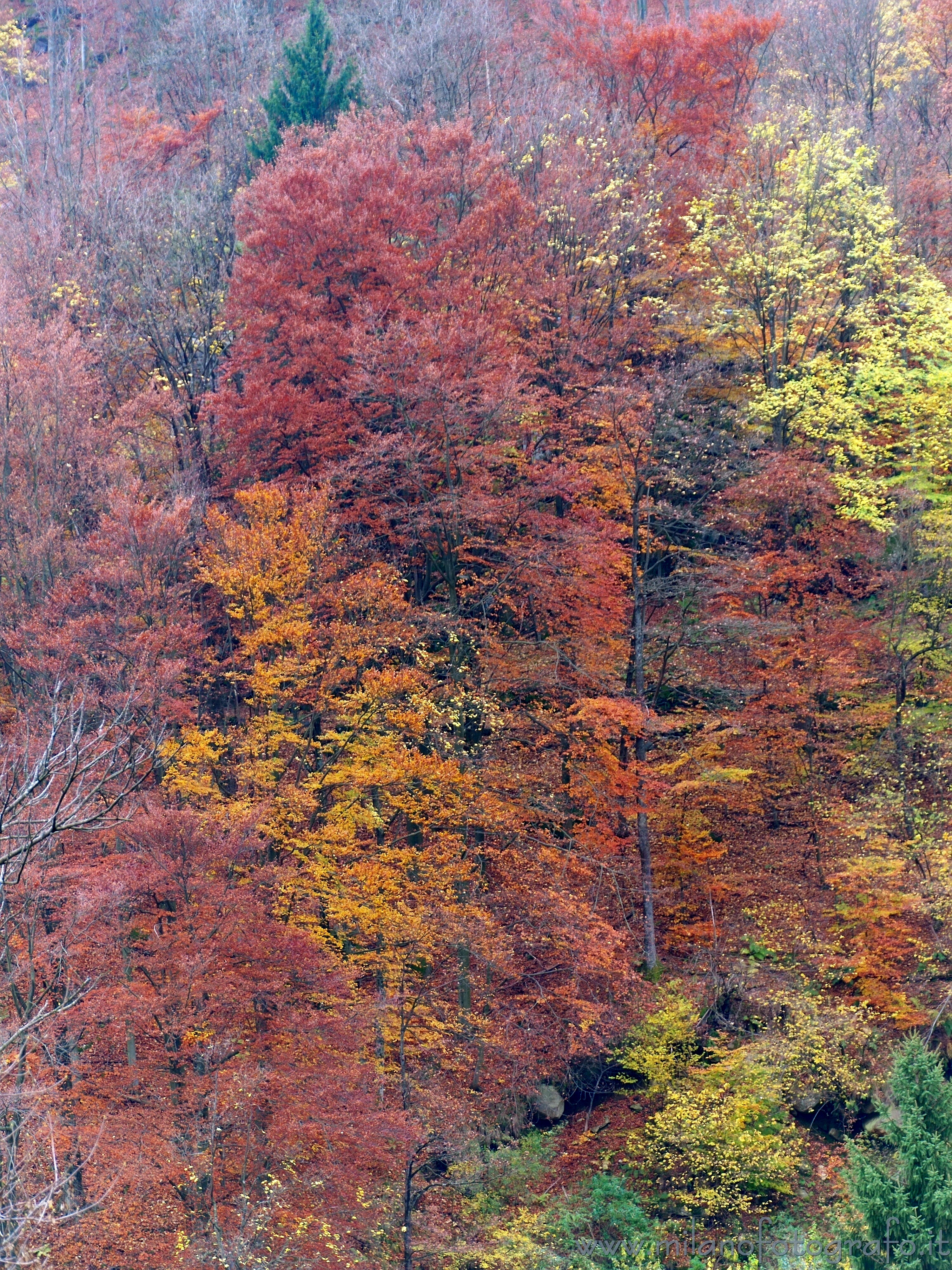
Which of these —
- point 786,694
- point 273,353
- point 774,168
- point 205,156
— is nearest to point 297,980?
point 786,694

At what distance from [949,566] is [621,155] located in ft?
45.2

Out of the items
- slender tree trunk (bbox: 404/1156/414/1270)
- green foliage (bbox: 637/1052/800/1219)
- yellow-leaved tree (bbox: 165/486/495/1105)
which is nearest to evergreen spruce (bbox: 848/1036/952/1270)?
green foliage (bbox: 637/1052/800/1219)

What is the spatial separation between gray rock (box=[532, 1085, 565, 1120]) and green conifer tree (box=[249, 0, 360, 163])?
24.8 meters

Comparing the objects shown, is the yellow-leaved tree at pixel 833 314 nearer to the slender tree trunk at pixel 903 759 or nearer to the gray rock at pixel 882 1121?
the slender tree trunk at pixel 903 759

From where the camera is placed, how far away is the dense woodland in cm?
1731

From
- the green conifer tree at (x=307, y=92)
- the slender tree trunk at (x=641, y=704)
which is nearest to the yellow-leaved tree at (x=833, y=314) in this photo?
the slender tree trunk at (x=641, y=704)

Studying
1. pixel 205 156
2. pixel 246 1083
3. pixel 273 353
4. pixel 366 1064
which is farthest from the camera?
pixel 205 156

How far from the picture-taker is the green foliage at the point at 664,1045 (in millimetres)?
20844

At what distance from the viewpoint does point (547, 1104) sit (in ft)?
71.2

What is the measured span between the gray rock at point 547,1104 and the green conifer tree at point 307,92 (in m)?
24.8

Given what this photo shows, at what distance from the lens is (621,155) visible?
2992 centimetres

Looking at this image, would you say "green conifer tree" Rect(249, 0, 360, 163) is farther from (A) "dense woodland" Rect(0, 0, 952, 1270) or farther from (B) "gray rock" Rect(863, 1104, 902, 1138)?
(B) "gray rock" Rect(863, 1104, 902, 1138)

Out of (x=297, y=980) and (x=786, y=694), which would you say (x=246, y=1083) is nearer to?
(x=297, y=980)

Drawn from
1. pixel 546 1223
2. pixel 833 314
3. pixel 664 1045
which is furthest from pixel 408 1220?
pixel 833 314
